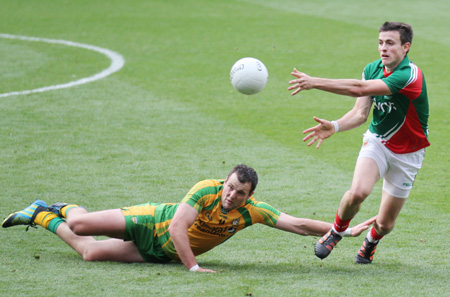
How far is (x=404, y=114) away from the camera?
248 inches

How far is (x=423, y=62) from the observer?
52.0 ft

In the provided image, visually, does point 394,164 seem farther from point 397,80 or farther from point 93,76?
point 93,76

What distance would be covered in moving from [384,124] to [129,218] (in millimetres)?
2399

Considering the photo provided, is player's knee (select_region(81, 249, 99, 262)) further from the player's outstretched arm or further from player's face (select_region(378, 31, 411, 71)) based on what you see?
player's face (select_region(378, 31, 411, 71))

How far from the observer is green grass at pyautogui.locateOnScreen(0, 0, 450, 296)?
20.0 feet

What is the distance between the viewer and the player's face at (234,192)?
20.4 feet

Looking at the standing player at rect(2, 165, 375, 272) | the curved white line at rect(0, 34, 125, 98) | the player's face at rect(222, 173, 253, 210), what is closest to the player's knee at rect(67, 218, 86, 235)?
the standing player at rect(2, 165, 375, 272)

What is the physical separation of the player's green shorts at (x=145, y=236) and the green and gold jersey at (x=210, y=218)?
2.5 inches

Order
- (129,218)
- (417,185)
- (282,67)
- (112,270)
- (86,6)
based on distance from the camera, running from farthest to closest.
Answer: (86,6) → (282,67) → (417,185) → (129,218) → (112,270)

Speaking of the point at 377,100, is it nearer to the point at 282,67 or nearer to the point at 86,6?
the point at 282,67

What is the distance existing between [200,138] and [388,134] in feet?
16.4

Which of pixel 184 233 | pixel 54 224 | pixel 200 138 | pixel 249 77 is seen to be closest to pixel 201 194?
A: pixel 184 233

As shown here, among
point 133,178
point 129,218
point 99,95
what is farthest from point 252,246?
point 99,95

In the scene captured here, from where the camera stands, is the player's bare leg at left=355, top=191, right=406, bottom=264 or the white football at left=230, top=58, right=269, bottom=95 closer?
the player's bare leg at left=355, top=191, right=406, bottom=264
